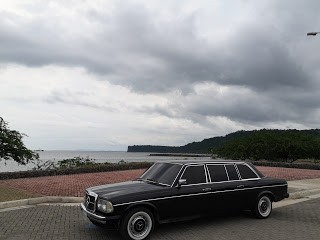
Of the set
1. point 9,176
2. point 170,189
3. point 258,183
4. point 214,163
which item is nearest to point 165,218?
point 170,189

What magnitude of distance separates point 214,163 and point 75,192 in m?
6.14

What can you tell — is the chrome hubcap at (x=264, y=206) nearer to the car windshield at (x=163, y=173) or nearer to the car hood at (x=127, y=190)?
the car windshield at (x=163, y=173)

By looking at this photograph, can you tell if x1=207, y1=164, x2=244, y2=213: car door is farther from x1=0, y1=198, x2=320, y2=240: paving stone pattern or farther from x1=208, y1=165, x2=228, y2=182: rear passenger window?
x1=0, y1=198, x2=320, y2=240: paving stone pattern

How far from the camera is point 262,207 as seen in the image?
954 cm

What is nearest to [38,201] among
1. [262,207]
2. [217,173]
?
[217,173]

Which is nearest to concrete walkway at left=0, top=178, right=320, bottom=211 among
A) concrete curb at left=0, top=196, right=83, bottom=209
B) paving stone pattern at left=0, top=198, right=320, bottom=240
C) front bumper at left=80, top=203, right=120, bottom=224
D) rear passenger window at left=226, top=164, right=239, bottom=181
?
concrete curb at left=0, top=196, right=83, bottom=209

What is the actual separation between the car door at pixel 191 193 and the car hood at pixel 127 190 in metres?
0.33

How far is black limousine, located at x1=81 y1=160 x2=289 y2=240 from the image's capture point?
24.1 feet

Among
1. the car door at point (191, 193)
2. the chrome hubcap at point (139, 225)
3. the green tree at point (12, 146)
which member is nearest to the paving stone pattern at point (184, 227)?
the chrome hubcap at point (139, 225)

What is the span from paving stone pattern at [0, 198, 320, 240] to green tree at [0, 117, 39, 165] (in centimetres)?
979

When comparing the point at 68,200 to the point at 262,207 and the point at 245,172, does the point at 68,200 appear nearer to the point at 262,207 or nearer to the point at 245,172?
the point at 245,172

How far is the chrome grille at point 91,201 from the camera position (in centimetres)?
766

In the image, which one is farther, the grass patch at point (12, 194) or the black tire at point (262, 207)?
the grass patch at point (12, 194)

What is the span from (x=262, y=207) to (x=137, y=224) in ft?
12.0
